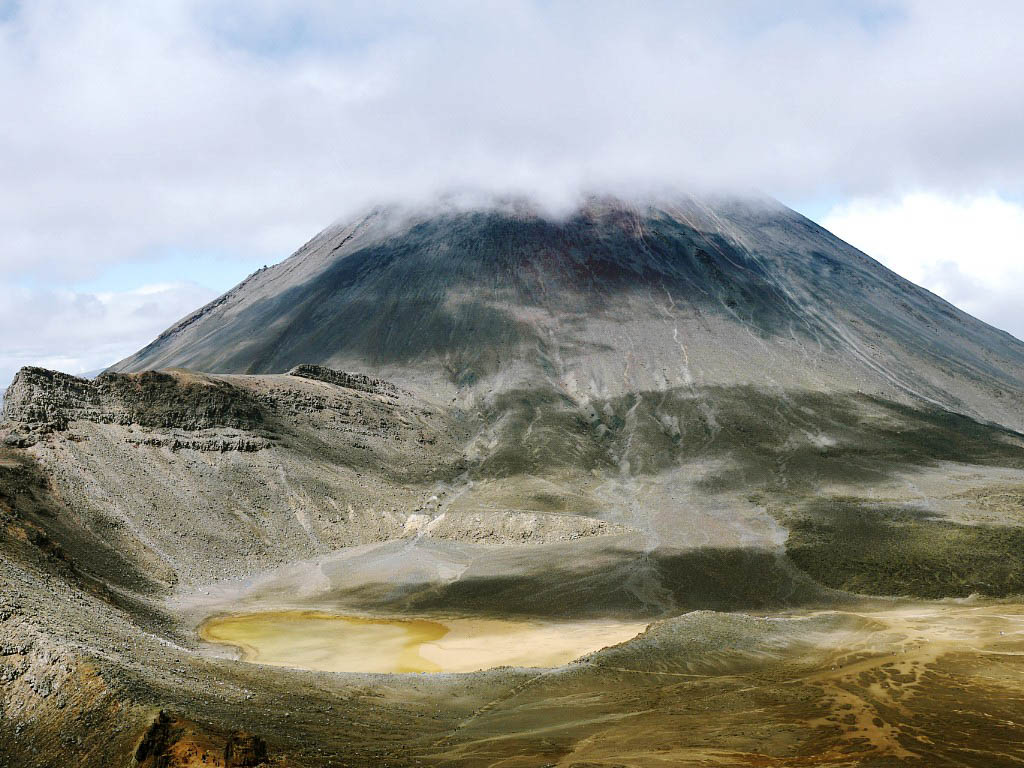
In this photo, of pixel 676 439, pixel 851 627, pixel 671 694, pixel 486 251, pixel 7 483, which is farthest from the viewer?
pixel 486 251

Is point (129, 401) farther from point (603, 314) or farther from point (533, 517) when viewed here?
point (603, 314)

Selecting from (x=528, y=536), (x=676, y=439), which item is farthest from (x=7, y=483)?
→ (x=676, y=439)

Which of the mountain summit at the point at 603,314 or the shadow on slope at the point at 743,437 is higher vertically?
the mountain summit at the point at 603,314

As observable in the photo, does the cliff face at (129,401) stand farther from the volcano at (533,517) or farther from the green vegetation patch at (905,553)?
the green vegetation patch at (905,553)

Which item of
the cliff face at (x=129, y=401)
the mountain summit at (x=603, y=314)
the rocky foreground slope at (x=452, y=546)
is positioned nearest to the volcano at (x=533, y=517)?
the rocky foreground slope at (x=452, y=546)

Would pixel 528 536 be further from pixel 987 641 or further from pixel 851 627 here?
pixel 987 641
